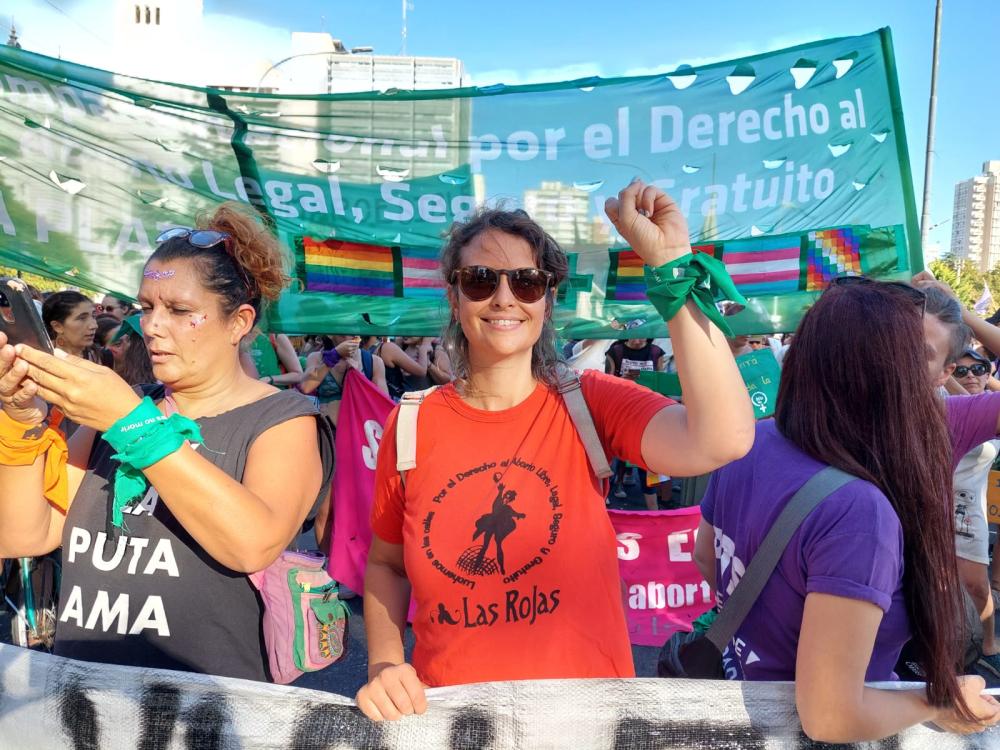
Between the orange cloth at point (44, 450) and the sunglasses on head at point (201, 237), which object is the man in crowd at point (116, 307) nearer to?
the sunglasses on head at point (201, 237)

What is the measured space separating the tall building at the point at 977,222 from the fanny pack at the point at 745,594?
125644 millimetres

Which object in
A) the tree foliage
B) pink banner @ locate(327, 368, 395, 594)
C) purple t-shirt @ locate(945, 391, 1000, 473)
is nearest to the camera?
purple t-shirt @ locate(945, 391, 1000, 473)

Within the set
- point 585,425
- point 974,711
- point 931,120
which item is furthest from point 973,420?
point 931,120

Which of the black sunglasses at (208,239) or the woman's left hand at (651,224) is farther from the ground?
the black sunglasses at (208,239)

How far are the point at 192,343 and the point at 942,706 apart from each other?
5.47 feet

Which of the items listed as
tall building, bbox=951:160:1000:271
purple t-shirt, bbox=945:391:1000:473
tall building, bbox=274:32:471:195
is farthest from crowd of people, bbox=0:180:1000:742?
tall building, bbox=951:160:1000:271

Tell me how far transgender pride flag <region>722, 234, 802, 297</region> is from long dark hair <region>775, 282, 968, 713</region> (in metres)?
2.40

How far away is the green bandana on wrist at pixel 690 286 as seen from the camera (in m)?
1.25

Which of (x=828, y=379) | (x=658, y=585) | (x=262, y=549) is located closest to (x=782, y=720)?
(x=828, y=379)

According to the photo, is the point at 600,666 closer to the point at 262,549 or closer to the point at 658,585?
the point at 262,549

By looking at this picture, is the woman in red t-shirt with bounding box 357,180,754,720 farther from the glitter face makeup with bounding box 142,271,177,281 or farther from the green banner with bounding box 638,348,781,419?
the green banner with bounding box 638,348,781,419

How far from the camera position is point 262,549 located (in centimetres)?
147

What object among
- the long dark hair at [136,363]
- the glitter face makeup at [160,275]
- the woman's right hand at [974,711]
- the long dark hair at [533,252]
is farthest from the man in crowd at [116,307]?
the woman's right hand at [974,711]

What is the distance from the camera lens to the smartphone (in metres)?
1.38
